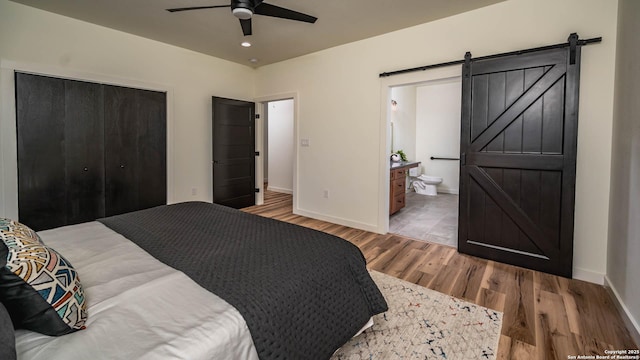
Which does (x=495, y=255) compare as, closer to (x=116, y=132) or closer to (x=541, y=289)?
(x=541, y=289)

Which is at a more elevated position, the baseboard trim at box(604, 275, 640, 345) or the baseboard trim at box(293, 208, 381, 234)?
the baseboard trim at box(293, 208, 381, 234)

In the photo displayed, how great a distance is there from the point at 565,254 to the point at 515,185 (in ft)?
2.33

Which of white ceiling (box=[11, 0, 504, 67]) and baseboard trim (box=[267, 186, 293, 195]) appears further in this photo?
baseboard trim (box=[267, 186, 293, 195])

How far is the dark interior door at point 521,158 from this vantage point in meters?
2.54

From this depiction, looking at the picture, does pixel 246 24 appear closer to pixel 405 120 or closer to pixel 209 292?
pixel 209 292

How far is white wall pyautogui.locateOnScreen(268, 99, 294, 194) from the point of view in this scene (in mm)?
7066

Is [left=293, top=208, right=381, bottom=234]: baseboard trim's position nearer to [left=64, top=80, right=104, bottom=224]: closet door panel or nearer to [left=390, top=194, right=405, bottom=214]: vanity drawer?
[left=390, top=194, right=405, bottom=214]: vanity drawer

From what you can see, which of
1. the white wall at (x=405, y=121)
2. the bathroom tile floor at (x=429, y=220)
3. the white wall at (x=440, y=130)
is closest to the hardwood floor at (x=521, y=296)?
the bathroom tile floor at (x=429, y=220)

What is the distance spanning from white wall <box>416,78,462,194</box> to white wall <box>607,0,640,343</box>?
13.9ft

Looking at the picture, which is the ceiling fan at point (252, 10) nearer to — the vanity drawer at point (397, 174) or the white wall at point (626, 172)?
the white wall at point (626, 172)

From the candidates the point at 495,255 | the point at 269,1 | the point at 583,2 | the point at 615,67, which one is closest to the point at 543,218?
the point at 495,255

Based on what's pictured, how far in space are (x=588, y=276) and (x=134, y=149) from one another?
5166 millimetres

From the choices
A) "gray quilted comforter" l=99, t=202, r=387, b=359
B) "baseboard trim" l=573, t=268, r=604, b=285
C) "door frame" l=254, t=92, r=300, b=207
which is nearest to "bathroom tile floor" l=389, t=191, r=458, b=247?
"baseboard trim" l=573, t=268, r=604, b=285

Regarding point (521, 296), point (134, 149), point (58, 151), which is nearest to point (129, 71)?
point (134, 149)
